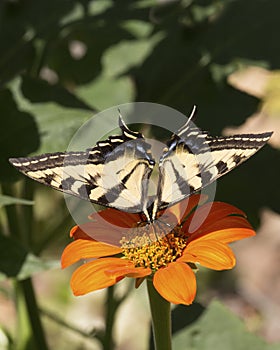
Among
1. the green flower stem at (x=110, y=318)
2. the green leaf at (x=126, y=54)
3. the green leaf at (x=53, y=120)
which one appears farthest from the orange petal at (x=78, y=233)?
the green leaf at (x=126, y=54)

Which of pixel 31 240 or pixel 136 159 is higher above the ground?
pixel 136 159

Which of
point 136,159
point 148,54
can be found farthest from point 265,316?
point 136,159

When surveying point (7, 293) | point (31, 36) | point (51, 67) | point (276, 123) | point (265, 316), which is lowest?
point (265, 316)

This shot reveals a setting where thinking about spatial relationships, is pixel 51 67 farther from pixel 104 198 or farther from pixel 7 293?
pixel 104 198

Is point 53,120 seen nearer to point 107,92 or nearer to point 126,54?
point 107,92

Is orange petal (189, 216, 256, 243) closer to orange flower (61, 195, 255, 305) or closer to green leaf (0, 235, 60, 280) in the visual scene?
orange flower (61, 195, 255, 305)

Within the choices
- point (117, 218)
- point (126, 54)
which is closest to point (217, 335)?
point (117, 218)
